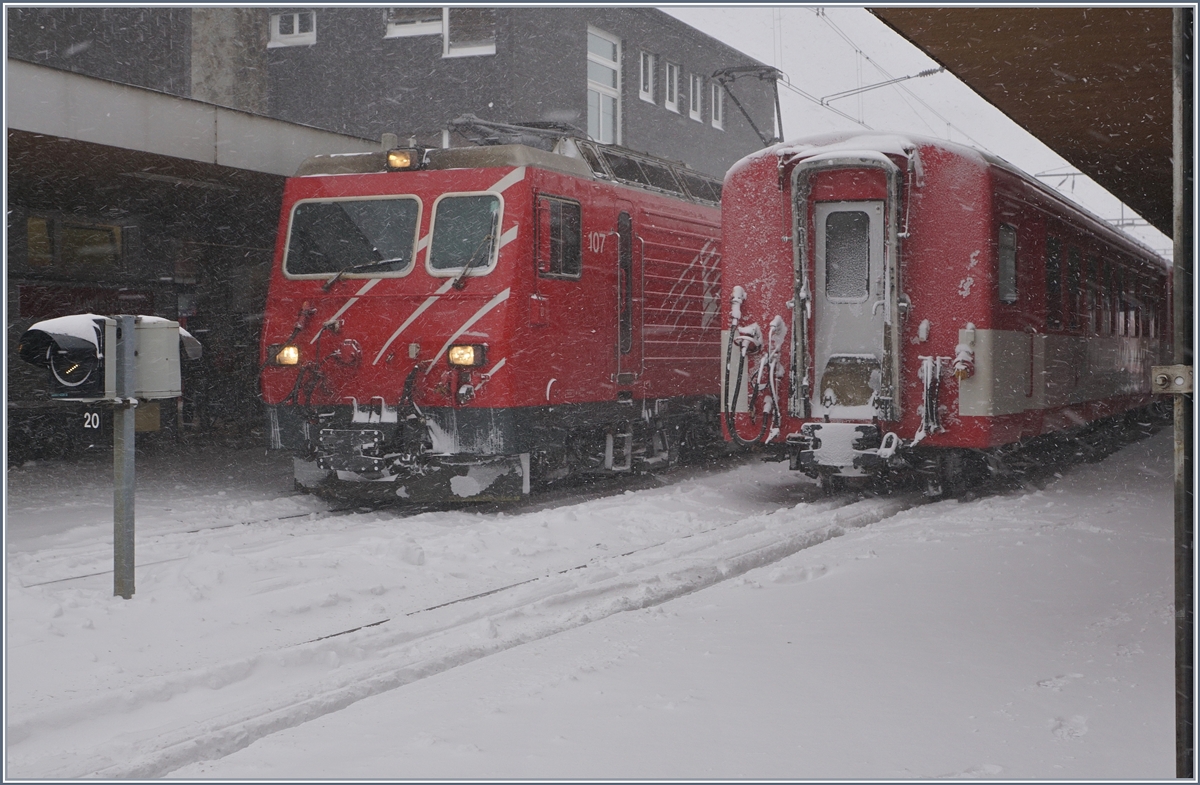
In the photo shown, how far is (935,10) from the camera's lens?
7375 millimetres

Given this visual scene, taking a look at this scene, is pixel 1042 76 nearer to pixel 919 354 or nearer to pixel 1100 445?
pixel 919 354

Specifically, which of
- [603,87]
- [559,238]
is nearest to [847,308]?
[559,238]

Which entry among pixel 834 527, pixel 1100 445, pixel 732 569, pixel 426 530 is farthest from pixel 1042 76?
pixel 1100 445

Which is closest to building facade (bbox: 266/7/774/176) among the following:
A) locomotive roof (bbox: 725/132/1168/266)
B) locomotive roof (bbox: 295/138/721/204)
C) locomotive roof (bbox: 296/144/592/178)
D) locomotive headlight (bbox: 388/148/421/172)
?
locomotive roof (bbox: 295/138/721/204)

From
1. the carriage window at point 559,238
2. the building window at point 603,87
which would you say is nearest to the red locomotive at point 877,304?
the carriage window at point 559,238

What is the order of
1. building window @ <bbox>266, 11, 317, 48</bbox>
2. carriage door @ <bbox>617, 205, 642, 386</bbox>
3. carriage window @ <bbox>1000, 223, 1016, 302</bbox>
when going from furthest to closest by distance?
building window @ <bbox>266, 11, 317, 48</bbox> → carriage door @ <bbox>617, 205, 642, 386</bbox> → carriage window @ <bbox>1000, 223, 1016, 302</bbox>

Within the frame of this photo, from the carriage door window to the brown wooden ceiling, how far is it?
3.58 metres

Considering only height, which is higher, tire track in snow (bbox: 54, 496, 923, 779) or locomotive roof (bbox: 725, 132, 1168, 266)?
locomotive roof (bbox: 725, 132, 1168, 266)

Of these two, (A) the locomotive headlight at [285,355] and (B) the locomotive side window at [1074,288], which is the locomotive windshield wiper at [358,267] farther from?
(B) the locomotive side window at [1074,288]

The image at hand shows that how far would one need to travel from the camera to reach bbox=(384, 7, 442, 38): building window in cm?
2370

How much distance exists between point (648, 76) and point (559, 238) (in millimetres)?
16996

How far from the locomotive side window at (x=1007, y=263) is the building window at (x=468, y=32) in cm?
1358

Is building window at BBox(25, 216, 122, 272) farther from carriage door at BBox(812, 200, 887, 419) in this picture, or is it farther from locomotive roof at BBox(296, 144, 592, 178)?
carriage door at BBox(812, 200, 887, 419)

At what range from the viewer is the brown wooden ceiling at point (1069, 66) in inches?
303
